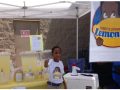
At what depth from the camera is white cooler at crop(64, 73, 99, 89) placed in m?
5.88

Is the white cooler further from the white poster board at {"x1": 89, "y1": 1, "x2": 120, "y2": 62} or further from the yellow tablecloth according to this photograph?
the white poster board at {"x1": 89, "y1": 1, "x2": 120, "y2": 62}

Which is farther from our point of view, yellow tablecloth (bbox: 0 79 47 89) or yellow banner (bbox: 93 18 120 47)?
yellow tablecloth (bbox: 0 79 47 89)

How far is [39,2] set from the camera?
6.53 m

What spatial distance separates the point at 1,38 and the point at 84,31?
9.70 ft

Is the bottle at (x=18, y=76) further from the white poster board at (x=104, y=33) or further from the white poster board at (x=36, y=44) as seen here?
the white poster board at (x=104, y=33)

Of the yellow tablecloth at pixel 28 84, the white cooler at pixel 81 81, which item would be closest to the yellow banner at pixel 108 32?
the white cooler at pixel 81 81

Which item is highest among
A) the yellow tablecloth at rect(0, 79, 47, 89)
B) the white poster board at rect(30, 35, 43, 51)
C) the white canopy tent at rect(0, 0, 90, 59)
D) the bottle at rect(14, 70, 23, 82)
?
the white canopy tent at rect(0, 0, 90, 59)

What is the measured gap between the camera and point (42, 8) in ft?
22.5

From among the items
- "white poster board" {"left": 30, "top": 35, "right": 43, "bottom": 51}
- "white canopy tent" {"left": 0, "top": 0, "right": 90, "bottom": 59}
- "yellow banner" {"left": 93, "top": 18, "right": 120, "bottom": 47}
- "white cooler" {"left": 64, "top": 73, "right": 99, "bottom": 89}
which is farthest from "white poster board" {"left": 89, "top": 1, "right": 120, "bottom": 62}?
"white poster board" {"left": 30, "top": 35, "right": 43, "bottom": 51}

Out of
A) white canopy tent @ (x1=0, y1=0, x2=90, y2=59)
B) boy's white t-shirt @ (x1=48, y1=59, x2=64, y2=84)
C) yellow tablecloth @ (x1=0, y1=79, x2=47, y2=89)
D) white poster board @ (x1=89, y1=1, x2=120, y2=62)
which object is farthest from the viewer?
white canopy tent @ (x1=0, y1=0, x2=90, y2=59)

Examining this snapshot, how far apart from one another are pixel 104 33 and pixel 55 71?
4.91 ft

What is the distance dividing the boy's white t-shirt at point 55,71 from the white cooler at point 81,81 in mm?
127

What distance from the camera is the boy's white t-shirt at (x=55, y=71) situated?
20.0ft

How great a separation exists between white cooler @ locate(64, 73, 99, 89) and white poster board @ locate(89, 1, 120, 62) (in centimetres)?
97
